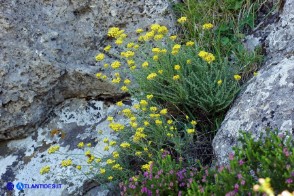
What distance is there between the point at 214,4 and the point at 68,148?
64.1 inches

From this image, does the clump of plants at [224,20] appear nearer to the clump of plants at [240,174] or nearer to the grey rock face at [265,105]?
the grey rock face at [265,105]

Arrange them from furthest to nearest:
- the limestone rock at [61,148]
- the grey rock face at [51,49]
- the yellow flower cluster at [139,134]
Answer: the grey rock face at [51,49]
the limestone rock at [61,148]
the yellow flower cluster at [139,134]

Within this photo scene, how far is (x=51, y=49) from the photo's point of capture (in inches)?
156

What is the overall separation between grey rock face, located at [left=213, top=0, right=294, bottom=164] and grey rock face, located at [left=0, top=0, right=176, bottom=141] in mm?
1093

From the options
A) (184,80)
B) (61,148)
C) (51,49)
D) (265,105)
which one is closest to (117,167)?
(184,80)

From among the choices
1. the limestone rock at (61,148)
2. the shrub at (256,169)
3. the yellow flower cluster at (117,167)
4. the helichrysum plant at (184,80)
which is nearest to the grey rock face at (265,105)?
the helichrysum plant at (184,80)

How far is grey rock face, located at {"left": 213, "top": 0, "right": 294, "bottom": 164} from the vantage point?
2.88 m

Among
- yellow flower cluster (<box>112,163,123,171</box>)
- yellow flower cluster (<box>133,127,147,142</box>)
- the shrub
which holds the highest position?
the shrub

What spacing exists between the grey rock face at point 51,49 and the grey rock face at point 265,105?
1.09 m

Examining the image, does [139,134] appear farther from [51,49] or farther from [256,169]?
[51,49]

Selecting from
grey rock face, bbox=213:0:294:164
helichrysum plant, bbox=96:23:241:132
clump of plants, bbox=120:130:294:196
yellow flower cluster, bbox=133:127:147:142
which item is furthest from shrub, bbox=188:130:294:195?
helichrysum plant, bbox=96:23:241:132

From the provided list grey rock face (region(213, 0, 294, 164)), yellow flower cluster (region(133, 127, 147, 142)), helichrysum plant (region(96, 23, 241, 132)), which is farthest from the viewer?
helichrysum plant (region(96, 23, 241, 132))

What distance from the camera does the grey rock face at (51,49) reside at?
390 centimetres

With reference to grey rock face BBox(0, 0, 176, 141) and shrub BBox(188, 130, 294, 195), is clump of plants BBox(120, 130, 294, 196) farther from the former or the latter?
grey rock face BBox(0, 0, 176, 141)
